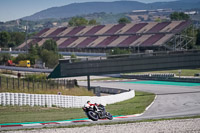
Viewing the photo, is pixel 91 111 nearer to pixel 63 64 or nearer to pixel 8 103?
pixel 8 103

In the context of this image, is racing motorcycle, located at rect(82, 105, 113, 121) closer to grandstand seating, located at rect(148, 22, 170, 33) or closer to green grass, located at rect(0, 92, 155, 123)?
green grass, located at rect(0, 92, 155, 123)

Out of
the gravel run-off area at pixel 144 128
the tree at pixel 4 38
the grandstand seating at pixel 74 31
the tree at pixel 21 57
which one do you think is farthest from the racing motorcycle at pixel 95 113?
the tree at pixel 4 38

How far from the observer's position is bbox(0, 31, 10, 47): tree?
589 ft

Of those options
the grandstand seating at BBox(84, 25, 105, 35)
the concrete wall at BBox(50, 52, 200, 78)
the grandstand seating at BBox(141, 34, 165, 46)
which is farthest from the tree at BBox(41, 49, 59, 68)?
the concrete wall at BBox(50, 52, 200, 78)

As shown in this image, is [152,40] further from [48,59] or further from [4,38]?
[4,38]

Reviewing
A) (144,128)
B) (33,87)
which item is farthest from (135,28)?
(144,128)

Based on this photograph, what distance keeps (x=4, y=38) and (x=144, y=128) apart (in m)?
165

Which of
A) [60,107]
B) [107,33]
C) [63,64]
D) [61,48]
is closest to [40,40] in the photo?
[61,48]

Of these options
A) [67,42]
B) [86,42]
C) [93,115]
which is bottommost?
[67,42]

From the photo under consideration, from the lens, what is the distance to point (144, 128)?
71.1ft

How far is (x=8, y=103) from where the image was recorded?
108 feet

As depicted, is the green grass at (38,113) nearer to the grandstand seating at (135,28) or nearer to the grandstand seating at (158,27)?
the grandstand seating at (158,27)

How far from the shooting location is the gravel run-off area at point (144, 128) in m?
20.9

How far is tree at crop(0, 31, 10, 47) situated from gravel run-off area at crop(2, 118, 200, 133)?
6422 inches
